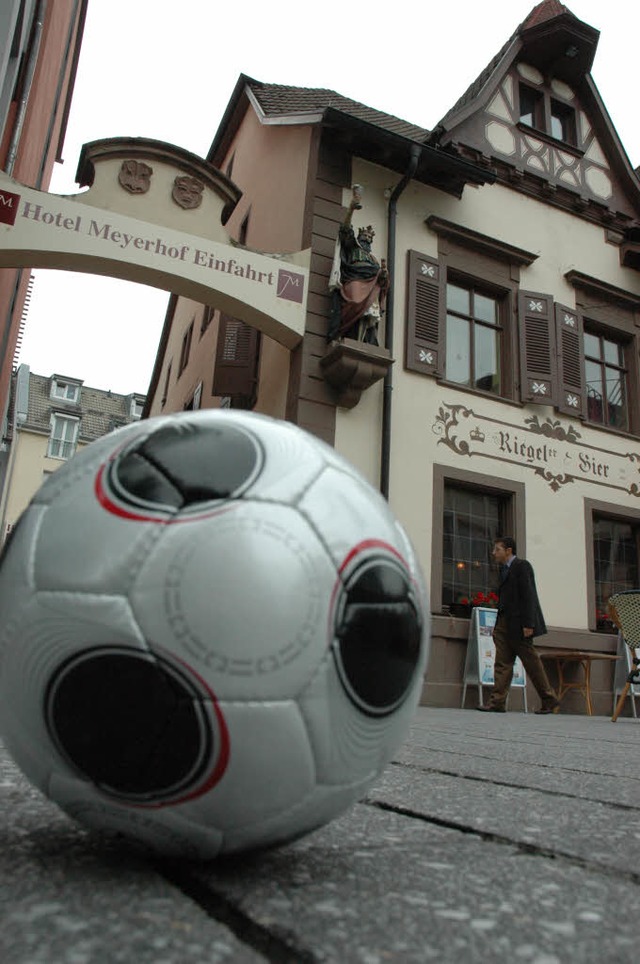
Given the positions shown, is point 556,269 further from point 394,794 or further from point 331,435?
point 394,794

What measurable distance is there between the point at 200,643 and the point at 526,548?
32.6 feet

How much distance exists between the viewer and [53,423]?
44406 mm

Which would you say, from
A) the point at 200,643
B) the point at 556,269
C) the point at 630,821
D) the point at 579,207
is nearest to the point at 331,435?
the point at 556,269

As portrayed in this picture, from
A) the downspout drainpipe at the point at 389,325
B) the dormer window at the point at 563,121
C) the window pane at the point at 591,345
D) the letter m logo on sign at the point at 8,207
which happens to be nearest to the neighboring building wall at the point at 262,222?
the downspout drainpipe at the point at 389,325

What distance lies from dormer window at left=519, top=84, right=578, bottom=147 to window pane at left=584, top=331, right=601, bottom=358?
342 cm

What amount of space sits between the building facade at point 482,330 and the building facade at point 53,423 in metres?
28.3

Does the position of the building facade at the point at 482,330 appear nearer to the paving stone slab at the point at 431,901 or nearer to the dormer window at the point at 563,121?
the dormer window at the point at 563,121

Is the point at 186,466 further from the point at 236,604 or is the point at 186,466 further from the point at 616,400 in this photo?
the point at 616,400

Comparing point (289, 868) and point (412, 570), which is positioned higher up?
point (412, 570)

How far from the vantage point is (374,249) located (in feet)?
34.4

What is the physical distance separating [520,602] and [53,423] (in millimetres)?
40808

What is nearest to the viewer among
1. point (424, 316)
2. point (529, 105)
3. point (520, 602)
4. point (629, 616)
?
point (629, 616)

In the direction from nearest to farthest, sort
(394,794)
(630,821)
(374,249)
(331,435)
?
(630,821), (394,794), (331,435), (374,249)

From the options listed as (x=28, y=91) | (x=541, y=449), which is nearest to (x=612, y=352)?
Answer: (x=541, y=449)
